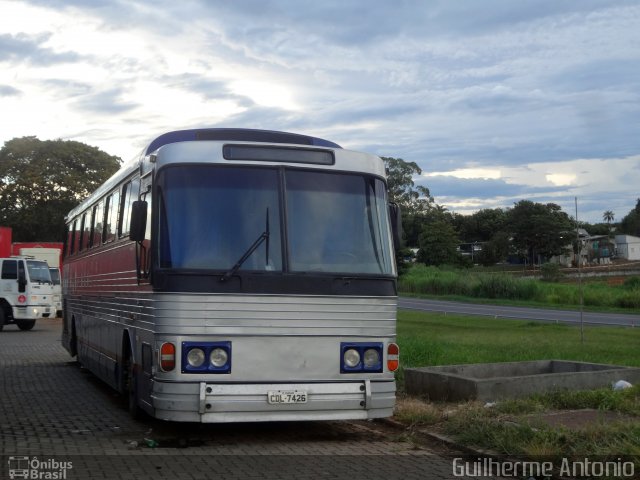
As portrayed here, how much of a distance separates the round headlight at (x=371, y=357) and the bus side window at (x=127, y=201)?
350 centimetres

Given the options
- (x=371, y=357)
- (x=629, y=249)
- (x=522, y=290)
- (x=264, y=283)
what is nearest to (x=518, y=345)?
(x=371, y=357)

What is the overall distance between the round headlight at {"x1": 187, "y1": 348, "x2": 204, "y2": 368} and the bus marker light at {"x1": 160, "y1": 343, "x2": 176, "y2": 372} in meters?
0.15

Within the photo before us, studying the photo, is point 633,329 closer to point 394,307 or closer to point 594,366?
point 594,366

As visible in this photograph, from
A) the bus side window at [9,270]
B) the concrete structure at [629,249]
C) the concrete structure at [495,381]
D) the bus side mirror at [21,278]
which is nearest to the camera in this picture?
the concrete structure at [495,381]

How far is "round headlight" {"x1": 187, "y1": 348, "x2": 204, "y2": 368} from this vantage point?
8875 millimetres

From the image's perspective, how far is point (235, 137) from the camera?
1045 cm

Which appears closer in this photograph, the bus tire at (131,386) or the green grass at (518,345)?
the bus tire at (131,386)

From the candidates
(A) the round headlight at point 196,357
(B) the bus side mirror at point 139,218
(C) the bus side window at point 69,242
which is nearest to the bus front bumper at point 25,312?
(C) the bus side window at point 69,242

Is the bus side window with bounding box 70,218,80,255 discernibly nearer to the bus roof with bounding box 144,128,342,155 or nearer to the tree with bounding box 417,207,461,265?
the bus roof with bounding box 144,128,342,155

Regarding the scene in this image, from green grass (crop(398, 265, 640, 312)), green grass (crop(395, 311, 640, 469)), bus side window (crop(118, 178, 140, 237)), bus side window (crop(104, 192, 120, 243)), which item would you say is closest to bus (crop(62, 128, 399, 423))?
green grass (crop(395, 311, 640, 469))

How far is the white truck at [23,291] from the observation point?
30734 mm

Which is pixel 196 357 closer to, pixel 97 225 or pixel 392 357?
pixel 392 357

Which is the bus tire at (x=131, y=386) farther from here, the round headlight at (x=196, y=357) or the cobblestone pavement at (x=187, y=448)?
the round headlight at (x=196, y=357)

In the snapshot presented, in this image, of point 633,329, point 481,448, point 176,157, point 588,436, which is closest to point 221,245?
point 176,157
